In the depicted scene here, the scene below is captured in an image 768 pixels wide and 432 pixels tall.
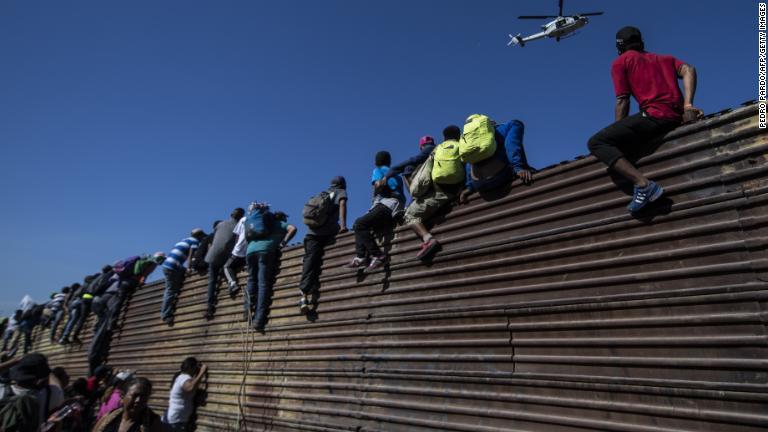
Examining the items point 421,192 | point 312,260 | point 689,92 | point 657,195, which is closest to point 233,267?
point 312,260

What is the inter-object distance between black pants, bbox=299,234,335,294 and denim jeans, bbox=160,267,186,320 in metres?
4.63

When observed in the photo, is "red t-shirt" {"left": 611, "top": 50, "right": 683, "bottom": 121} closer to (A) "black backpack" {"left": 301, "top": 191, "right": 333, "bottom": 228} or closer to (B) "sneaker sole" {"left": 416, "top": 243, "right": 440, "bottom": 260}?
(B) "sneaker sole" {"left": 416, "top": 243, "right": 440, "bottom": 260}

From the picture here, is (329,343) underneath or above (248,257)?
underneath

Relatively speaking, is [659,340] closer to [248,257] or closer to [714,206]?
[714,206]

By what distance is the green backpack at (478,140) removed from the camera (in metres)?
4.53

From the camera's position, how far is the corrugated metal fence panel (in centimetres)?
303

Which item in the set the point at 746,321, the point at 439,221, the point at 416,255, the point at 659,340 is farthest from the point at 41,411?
the point at 746,321

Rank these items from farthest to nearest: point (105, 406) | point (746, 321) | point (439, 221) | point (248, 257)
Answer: point (248, 257) → point (105, 406) → point (439, 221) → point (746, 321)

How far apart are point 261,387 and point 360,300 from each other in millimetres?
2380

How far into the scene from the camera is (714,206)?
3.20 m

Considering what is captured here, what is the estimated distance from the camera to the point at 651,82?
3.59 metres

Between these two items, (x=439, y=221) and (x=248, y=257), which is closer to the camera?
(x=439, y=221)

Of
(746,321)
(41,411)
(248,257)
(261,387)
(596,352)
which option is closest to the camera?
(746,321)

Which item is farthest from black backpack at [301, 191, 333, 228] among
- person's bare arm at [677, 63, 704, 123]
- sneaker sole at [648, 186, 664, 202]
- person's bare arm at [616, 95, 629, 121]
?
person's bare arm at [677, 63, 704, 123]
